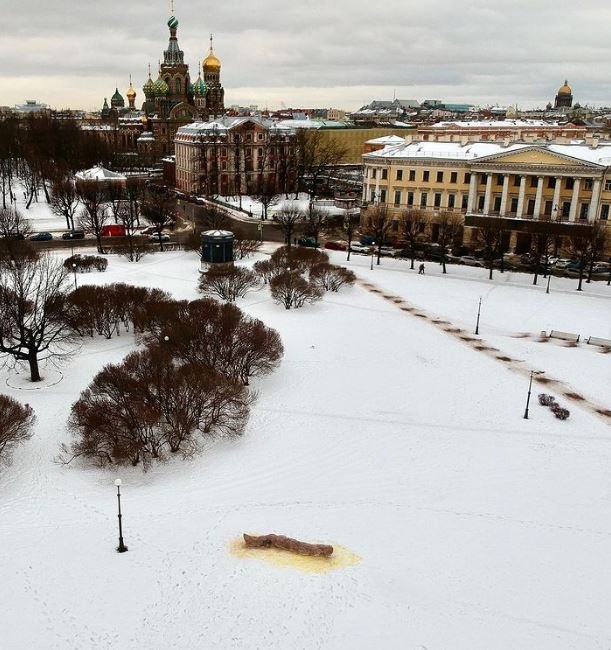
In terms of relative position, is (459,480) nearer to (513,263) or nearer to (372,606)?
(372,606)

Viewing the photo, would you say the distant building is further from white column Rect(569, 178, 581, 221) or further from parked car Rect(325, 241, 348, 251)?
white column Rect(569, 178, 581, 221)

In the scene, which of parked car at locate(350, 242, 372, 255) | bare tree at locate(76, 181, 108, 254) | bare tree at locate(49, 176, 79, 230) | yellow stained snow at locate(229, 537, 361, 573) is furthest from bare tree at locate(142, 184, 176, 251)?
yellow stained snow at locate(229, 537, 361, 573)

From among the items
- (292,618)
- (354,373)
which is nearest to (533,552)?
(292,618)

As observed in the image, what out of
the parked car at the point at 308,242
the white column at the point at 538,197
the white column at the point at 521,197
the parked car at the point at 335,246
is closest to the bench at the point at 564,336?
the parked car at the point at 335,246

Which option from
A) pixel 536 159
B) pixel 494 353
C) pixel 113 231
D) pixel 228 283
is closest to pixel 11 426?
pixel 228 283

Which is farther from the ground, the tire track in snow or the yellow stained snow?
the tire track in snow

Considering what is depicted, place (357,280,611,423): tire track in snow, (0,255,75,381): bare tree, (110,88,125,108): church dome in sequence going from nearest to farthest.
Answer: (357,280,611,423): tire track in snow, (0,255,75,381): bare tree, (110,88,125,108): church dome

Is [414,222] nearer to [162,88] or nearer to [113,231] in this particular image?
[113,231]
